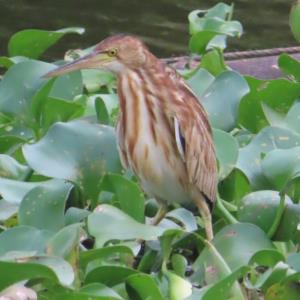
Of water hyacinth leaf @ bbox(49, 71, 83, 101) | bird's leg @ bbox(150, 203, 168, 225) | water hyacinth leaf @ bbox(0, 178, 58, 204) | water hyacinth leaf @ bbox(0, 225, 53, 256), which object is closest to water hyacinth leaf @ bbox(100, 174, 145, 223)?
bird's leg @ bbox(150, 203, 168, 225)

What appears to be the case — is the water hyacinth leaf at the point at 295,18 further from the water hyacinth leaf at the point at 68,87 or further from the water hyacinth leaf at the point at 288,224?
the water hyacinth leaf at the point at 288,224

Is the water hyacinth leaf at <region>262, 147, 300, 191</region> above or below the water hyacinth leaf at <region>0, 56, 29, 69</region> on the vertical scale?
above

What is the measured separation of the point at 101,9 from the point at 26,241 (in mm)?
5089

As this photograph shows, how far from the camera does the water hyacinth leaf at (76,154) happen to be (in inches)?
149

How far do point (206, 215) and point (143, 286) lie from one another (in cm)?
60

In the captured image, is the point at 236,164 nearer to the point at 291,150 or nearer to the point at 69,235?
the point at 291,150

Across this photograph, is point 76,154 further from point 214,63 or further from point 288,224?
point 214,63

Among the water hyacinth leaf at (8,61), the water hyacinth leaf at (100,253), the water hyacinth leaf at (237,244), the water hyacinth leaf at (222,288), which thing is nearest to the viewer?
the water hyacinth leaf at (222,288)

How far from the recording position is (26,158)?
375cm

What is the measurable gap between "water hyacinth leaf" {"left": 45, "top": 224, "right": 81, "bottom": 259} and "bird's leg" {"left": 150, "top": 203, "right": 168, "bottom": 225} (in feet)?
1.46

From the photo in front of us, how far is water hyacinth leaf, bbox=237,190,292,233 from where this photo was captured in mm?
3766

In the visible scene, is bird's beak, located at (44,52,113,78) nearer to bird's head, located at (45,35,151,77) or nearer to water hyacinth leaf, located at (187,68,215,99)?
bird's head, located at (45,35,151,77)

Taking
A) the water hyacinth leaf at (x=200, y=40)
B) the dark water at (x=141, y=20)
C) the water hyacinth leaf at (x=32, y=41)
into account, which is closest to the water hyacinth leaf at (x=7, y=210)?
the water hyacinth leaf at (x=32, y=41)

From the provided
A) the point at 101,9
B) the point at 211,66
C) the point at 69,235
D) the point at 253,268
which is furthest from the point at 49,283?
the point at 101,9
